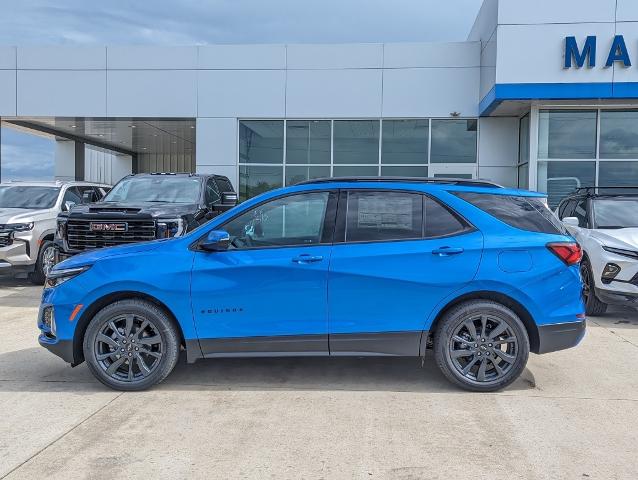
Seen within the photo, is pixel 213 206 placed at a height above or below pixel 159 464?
above

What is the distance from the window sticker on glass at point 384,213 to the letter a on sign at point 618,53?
33.4 feet

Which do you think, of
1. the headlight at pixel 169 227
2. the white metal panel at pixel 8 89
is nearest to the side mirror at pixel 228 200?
the headlight at pixel 169 227

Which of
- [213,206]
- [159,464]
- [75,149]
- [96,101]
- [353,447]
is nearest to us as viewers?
[159,464]

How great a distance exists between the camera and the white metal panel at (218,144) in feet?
53.0

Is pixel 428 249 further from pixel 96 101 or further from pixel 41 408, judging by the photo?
pixel 96 101

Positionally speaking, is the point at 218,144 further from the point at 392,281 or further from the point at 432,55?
the point at 392,281

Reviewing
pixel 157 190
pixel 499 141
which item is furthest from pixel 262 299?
pixel 499 141

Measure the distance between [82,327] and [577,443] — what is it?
392 cm

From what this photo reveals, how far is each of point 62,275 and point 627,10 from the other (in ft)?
42.7

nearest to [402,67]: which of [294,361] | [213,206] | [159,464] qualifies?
[213,206]

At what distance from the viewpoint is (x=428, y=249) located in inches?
187

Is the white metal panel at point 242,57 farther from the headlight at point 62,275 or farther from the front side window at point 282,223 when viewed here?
the headlight at point 62,275

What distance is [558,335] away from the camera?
15.6 ft

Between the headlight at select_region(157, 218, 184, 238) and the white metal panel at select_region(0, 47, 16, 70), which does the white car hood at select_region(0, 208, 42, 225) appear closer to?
the headlight at select_region(157, 218, 184, 238)
